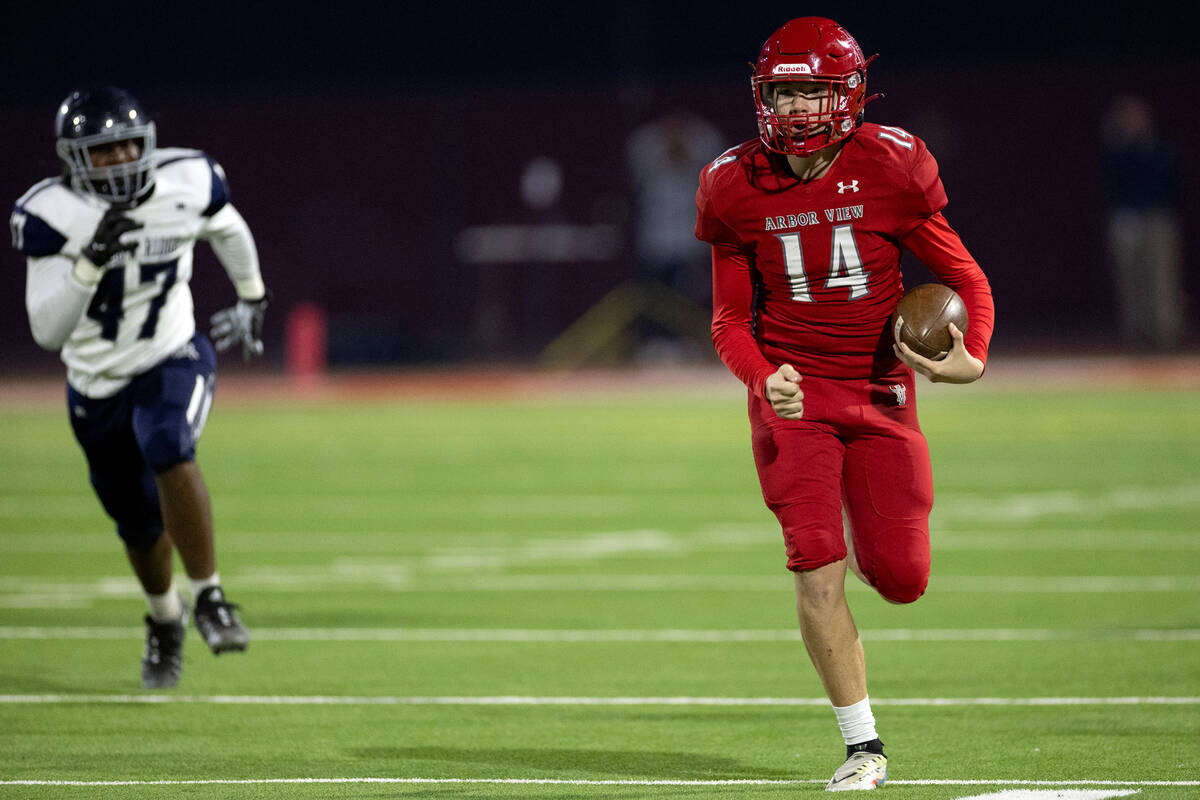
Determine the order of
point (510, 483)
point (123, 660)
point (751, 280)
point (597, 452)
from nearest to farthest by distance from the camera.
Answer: point (751, 280)
point (123, 660)
point (510, 483)
point (597, 452)

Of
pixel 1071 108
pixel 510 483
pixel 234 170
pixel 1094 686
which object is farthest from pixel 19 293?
pixel 1094 686

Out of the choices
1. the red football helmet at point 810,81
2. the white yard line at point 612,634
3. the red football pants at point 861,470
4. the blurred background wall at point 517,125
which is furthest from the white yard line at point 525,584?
the blurred background wall at point 517,125

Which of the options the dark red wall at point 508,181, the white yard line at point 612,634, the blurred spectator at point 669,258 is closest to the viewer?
the white yard line at point 612,634

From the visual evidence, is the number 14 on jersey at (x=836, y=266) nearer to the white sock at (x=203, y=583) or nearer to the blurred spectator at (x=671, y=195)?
the white sock at (x=203, y=583)

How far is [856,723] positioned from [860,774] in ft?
0.56

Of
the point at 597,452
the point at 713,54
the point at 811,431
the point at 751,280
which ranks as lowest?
the point at 597,452

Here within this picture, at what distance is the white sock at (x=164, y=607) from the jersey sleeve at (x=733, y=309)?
2.62m

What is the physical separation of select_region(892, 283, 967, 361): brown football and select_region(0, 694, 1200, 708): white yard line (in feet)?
5.57

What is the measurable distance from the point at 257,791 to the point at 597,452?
10117mm

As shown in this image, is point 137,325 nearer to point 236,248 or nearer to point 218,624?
point 236,248

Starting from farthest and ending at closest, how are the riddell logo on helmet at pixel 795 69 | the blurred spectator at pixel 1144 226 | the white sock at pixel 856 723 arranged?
the blurred spectator at pixel 1144 226 < the riddell logo on helmet at pixel 795 69 < the white sock at pixel 856 723

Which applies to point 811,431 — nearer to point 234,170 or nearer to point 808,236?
point 808,236

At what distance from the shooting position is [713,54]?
27.0m

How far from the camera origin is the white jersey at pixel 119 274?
6.90m
